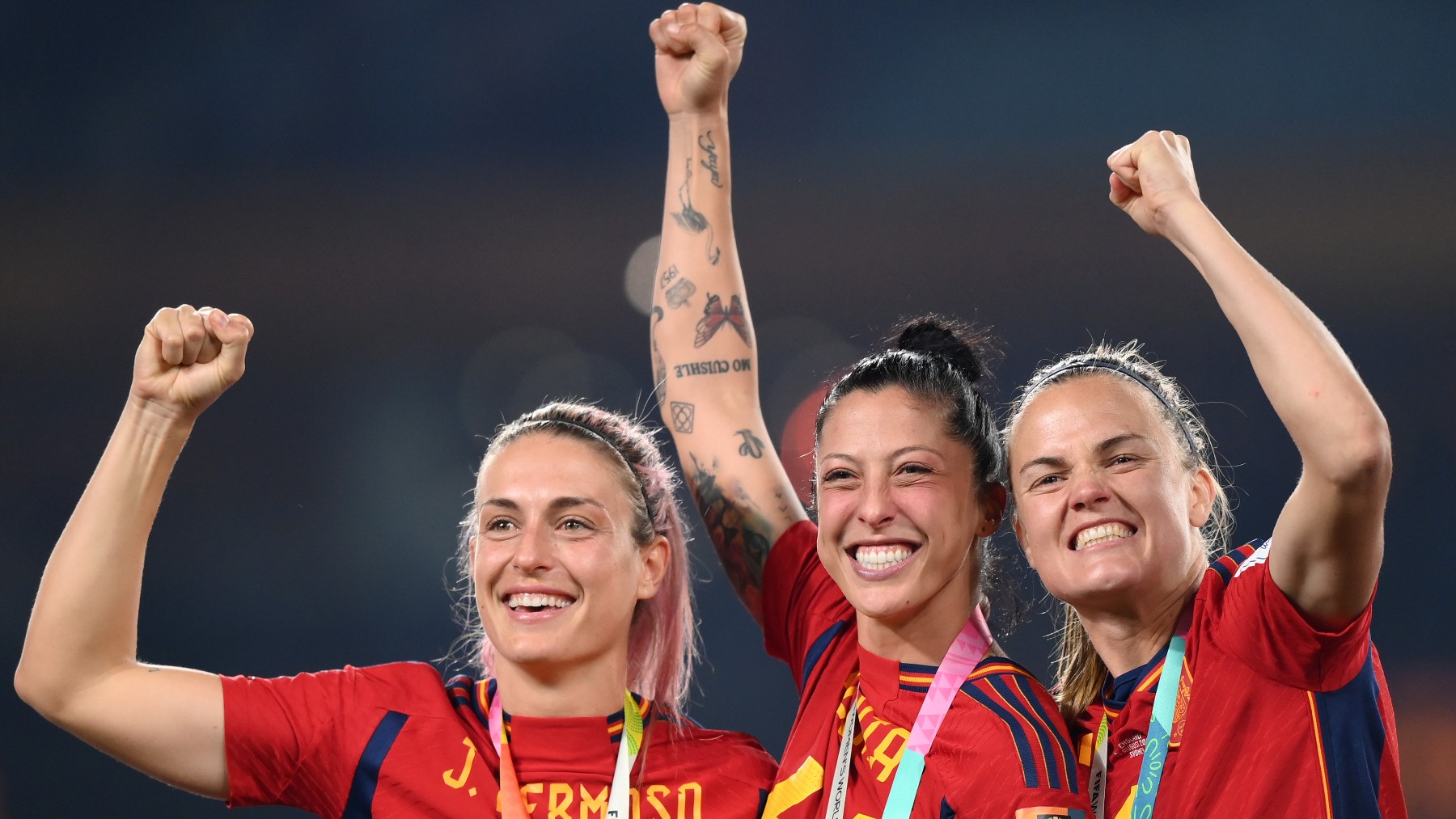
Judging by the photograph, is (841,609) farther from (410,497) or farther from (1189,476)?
(410,497)

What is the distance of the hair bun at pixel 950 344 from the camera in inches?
92.0

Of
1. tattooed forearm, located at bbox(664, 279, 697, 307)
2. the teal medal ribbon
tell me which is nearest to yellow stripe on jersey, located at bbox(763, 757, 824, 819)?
the teal medal ribbon

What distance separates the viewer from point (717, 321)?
106 inches

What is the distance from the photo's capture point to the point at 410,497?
491 cm

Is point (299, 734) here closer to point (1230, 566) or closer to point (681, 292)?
point (681, 292)

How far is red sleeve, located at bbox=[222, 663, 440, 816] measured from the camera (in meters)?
1.97

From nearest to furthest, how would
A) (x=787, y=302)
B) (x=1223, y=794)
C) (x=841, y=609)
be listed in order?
(x=1223, y=794) → (x=841, y=609) → (x=787, y=302)

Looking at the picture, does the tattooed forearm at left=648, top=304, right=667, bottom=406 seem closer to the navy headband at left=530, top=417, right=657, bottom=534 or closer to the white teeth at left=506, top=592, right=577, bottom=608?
the navy headband at left=530, top=417, right=657, bottom=534

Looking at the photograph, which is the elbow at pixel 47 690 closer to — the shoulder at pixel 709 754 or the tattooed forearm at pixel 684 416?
the shoulder at pixel 709 754

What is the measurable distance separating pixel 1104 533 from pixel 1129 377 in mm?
303

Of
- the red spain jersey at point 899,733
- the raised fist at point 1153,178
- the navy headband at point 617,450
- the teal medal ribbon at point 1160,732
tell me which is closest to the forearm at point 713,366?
the red spain jersey at point 899,733

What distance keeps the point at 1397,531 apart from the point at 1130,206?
3374 mm

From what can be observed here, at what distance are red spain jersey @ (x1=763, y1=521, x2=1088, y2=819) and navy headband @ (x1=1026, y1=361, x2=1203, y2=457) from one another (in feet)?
1.51

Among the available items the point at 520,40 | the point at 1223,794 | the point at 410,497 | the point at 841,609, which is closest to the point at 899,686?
the point at 841,609
